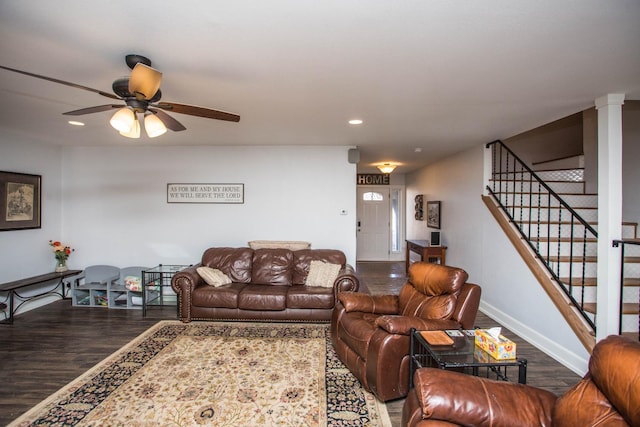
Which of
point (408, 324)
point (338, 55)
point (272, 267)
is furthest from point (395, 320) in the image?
point (272, 267)

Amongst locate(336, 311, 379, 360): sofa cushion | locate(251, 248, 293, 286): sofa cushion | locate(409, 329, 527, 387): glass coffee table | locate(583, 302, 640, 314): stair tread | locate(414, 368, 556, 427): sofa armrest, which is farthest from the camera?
locate(251, 248, 293, 286): sofa cushion

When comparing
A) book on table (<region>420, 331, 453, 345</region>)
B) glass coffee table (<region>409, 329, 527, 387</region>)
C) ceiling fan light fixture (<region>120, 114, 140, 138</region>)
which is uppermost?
ceiling fan light fixture (<region>120, 114, 140, 138</region>)

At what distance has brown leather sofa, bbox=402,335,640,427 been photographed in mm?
1248

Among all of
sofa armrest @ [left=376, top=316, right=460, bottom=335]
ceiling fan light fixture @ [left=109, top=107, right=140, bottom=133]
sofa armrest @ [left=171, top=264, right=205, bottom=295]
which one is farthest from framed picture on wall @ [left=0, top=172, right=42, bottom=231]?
sofa armrest @ [left=376, top=316, right=460, bottom=335]

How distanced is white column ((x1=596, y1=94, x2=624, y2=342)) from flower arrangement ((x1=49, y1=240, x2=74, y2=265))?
6.70m

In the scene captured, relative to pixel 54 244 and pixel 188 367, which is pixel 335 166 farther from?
pixel 54 244

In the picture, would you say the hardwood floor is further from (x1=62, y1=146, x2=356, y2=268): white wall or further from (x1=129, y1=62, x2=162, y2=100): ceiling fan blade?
(x1=129, y1=62, x2=162, y2=100): ceiling fan blade

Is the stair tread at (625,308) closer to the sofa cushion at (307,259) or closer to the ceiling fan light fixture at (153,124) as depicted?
the sofa cushion at (307,259)

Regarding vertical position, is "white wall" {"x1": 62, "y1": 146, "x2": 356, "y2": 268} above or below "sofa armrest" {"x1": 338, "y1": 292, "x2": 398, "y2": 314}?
above

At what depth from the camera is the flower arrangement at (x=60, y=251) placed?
15.6 feet

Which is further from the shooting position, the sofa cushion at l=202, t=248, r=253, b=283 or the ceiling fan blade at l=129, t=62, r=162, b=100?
the sofa cushion at l=202, t=248, r=253, b=283

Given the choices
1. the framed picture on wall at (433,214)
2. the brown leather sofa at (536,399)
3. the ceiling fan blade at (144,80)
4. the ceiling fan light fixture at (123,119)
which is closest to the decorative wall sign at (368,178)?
the framed picture on wall at (433,214)

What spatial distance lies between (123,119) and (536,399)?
2.80m

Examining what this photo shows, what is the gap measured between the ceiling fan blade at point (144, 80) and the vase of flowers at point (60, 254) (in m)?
4.20
